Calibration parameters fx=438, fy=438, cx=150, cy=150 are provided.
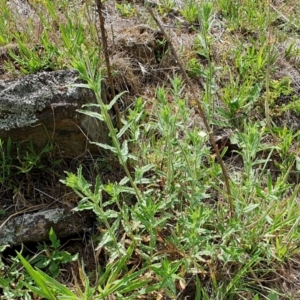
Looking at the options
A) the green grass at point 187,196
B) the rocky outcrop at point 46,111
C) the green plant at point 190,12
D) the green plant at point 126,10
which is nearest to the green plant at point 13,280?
the green grass at point 187,196

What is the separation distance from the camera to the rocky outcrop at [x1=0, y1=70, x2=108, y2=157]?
2.26 m

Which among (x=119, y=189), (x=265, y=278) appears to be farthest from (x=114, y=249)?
(x=265, y=278)

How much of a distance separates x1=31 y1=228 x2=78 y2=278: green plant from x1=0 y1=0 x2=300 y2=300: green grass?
0.06m

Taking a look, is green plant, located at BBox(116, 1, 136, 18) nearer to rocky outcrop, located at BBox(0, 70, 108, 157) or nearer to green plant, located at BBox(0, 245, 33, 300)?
rocky outcrop, located at BBox(0, 70, 108, 157)

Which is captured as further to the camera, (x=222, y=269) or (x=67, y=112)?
(x=67, y=112)

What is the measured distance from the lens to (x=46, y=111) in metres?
2.27

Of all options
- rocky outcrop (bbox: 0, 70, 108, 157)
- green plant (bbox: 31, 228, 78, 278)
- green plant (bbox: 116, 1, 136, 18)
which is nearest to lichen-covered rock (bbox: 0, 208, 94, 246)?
green plant (bbox: 31, 228, 78, 278)

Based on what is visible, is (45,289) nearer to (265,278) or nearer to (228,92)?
(265,278)

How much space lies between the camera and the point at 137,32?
2961mm

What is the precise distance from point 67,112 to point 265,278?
4.18 ft

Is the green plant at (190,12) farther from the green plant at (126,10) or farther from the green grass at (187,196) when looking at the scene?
the green grass at (187,196)

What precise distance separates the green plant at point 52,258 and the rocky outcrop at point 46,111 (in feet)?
1.67

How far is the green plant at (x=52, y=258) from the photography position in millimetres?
2115

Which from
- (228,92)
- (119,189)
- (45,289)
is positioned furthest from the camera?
(228,92)
